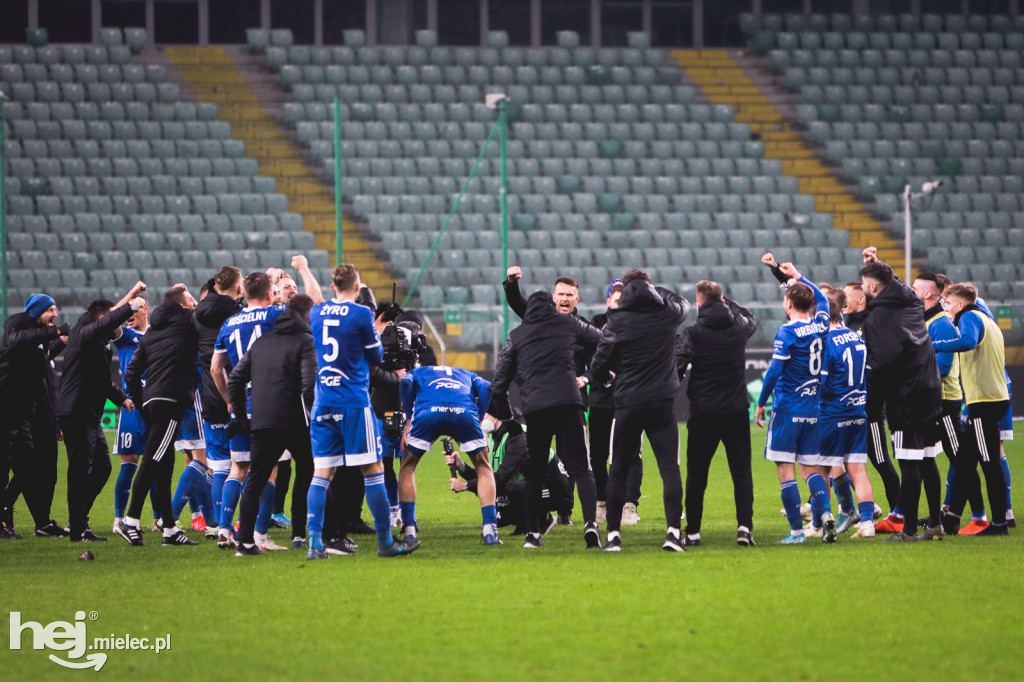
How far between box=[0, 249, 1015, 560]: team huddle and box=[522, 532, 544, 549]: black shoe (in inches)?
0.6

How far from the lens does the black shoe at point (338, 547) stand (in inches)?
348

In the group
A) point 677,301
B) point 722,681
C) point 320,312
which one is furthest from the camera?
point 677,301

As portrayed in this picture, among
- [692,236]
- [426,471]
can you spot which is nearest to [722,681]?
[426,471]

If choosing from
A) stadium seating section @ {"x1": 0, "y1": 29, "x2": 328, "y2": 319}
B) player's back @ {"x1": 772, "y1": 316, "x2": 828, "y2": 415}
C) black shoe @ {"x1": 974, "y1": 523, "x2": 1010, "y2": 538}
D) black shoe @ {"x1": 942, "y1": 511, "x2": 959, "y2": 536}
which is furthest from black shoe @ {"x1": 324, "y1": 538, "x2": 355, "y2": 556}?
stadium seating section @ {"x1": 0, "y1": 29, "x2": 328, "y2": 319}

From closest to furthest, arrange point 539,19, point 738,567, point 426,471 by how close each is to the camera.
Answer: point 738,567
point 426,471
point 539,19

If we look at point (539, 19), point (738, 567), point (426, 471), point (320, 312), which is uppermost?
point (539, 19)

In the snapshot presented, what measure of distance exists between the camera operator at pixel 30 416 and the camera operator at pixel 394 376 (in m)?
2.64

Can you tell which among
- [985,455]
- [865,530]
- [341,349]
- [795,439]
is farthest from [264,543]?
[985,455]

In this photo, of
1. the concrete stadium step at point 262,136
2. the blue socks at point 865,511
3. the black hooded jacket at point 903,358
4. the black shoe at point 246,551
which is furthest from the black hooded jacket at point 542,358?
the concrete stadium step at point 262,136

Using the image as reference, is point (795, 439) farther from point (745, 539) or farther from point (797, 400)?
point (745, 539)

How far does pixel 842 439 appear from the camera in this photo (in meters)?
9.10

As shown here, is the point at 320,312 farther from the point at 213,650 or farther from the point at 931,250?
the point at 931,250

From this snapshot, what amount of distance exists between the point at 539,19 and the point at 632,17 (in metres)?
2.56

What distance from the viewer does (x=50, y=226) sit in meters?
26.2
